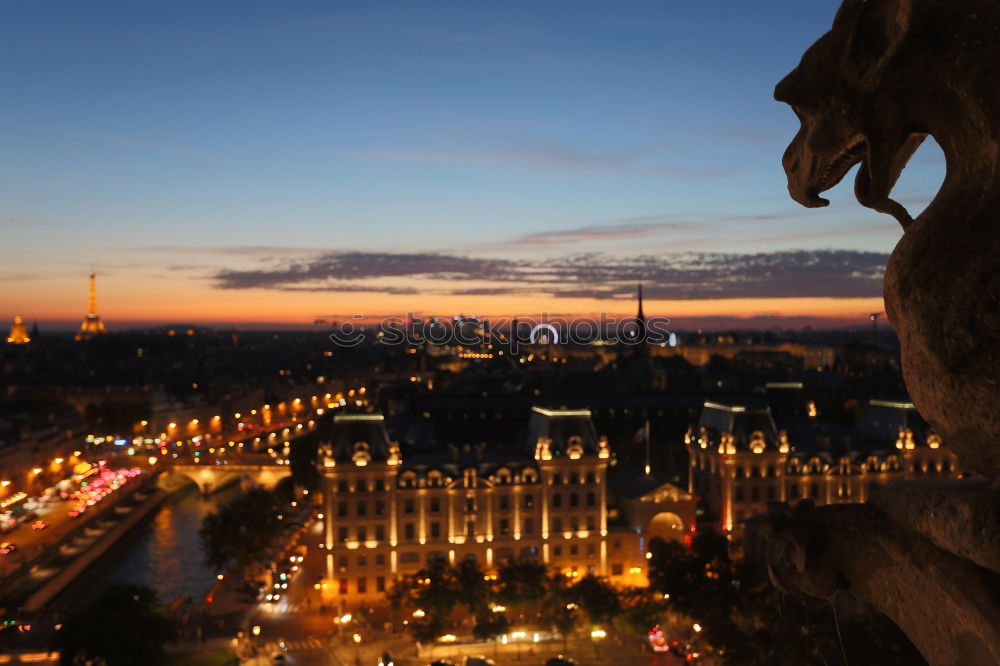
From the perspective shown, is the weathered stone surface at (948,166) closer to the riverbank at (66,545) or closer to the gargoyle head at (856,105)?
the gargoyle head at (856,105)

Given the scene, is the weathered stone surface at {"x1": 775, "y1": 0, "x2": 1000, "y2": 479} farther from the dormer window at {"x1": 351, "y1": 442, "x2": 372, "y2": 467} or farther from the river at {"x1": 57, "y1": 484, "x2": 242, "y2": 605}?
the river at {"x1": 57, "y1": 484, "x2": 242, "y2": 605}

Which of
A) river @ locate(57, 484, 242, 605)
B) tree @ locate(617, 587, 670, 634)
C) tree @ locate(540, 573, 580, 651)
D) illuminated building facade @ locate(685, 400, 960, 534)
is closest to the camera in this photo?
tree @ locate(540, 573, 580, 651)

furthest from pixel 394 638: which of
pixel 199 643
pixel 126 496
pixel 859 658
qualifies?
pixel 126 496

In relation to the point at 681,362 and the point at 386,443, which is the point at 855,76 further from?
the point at 681,362

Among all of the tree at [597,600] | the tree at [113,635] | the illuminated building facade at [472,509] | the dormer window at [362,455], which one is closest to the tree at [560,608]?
the tree at [597,600]

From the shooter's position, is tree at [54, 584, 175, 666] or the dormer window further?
the dormer window

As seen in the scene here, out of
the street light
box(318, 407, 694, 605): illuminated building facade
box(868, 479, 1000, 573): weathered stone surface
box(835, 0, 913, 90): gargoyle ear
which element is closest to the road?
the street light
